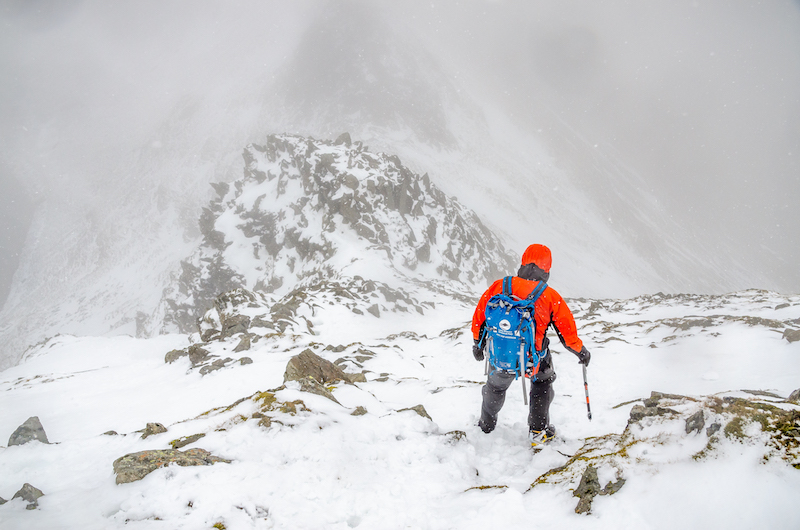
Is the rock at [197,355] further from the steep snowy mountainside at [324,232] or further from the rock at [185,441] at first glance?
the steep snowy mountainside at [324,232]

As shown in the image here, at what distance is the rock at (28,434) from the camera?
5735 millimetres

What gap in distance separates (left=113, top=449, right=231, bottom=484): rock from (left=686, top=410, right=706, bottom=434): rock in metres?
4.79

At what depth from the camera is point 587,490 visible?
114 inches

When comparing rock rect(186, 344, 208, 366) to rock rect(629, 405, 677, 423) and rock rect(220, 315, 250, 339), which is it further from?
rock rect(629, 405, 677, 423)

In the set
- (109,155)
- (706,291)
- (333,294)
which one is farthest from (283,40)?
(706,291)

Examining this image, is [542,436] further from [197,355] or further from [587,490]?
[197,355]

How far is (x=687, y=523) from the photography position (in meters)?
2.29

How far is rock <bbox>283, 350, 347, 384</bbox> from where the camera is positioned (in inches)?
325

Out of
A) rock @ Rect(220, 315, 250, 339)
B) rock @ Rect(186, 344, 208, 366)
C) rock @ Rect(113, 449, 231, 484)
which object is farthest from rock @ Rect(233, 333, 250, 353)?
rock @ Rect(113, 449, 231, 484)

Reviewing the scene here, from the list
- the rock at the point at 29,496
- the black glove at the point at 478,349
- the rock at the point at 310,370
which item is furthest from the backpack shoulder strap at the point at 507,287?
the rock at the point at 29,496

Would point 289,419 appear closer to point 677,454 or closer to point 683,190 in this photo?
point 677,454

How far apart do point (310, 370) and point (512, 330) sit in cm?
593

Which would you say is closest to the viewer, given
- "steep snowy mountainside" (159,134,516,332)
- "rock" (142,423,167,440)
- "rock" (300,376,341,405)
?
"rock" (142,423,167,440)

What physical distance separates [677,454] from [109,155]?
138428mm
